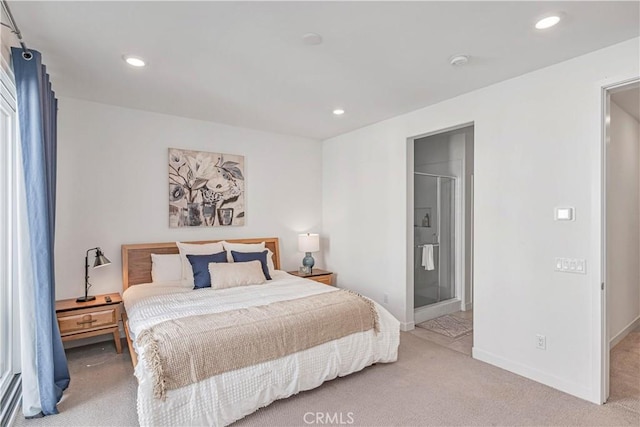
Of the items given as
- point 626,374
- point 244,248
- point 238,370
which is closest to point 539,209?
point 626,374

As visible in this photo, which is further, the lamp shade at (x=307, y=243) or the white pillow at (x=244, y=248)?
the lamp shade at (x=307, y=243)

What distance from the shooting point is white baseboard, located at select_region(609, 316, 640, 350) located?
3.48 metres

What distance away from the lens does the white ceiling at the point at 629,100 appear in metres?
3.12

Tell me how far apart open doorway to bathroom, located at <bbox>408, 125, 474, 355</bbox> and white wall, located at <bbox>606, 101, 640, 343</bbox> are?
155 centimetres

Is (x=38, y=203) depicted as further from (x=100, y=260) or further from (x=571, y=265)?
Result: (x=571, y=265)

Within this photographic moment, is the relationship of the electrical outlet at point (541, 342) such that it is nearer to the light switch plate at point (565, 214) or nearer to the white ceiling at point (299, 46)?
the light switch plate at point (565, 214)

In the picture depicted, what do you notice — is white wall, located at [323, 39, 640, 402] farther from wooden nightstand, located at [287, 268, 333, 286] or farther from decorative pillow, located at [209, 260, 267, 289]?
decorative pillow, located at [209, 260, 267, 289]

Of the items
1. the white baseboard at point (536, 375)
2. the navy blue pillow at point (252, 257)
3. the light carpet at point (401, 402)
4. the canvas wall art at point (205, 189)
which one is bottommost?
the light carpet at point (401, 402)

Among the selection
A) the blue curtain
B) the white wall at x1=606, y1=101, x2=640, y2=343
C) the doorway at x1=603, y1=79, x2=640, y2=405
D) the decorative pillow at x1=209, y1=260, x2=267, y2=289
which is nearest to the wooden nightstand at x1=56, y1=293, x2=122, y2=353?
the blue curtain

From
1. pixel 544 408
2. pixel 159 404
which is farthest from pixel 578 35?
pixel 159 404

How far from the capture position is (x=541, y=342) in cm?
278

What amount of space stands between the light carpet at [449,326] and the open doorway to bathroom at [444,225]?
0.14ft

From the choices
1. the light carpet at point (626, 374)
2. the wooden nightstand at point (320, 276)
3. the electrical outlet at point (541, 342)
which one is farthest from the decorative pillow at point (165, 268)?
the light carpet at point (626, 374)

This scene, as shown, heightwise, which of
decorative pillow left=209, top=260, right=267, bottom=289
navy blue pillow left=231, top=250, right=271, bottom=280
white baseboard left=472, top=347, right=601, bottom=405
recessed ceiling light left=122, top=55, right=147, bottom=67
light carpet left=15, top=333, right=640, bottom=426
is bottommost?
light carpet left=15, top=333, right=640, bottom=426
